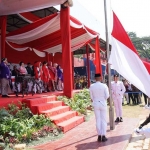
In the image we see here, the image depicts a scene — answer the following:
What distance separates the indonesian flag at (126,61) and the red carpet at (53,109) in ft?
9.56

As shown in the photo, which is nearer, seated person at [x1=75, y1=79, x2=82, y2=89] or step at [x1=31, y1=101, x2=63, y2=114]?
step at [x1=31, y1=101, x2=63, y2=114]

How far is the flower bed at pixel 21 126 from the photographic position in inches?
231

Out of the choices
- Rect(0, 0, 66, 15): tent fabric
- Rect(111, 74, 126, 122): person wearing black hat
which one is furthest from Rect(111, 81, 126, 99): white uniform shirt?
Rect(0, 0, 66, 15): tent fabric

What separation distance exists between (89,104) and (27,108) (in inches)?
197

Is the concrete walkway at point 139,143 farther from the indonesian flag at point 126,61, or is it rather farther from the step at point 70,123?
the step at point 70,123

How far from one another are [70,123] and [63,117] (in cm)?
30

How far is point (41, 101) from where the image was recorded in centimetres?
822

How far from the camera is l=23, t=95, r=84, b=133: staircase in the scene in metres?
7.53

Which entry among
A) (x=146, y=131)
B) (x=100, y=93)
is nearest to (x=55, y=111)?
(x=100, y=93)

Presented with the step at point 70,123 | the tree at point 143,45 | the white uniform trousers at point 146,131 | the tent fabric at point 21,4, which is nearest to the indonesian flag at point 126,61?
the white uniform trousers at point 146,131

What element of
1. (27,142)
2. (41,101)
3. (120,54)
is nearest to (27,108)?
(41,101)

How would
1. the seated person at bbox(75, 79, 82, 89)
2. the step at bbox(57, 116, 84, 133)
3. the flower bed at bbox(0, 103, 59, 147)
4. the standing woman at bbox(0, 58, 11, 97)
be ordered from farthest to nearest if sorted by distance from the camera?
the seated person at bbox(75, 79, 82, 89) < the standing woman at bbox(0, 58, 11, 97) < the step at bbox(57, 116, 84, 133) < the flower bed at bbox(0, 103, 59, 147)

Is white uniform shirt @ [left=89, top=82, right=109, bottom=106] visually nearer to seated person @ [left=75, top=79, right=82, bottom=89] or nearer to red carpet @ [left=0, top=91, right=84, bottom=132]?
red carpet @ [left=0, top=91, right=84, bottom=132]

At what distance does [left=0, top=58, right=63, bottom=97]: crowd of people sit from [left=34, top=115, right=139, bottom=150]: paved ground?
124 inches
